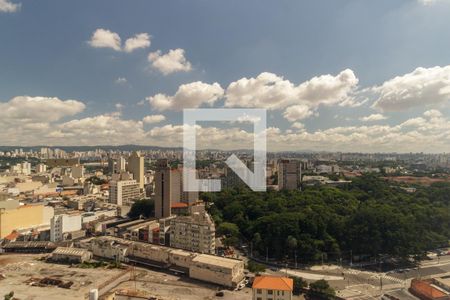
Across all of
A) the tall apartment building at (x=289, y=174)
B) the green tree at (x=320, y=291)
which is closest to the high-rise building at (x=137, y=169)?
the tall apartment building at (x=289, y=174)

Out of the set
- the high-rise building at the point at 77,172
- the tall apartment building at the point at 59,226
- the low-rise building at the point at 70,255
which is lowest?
the low-rise building at the point at 70,255

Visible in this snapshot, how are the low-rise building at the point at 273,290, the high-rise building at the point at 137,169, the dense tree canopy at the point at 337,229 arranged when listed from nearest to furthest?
1. the low-rise building at the point at 273,290
2. the dense tree canopy at the point at 337,229
3. the high-rise building at the point at 137,169

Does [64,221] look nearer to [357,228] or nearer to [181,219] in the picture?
[181,219]

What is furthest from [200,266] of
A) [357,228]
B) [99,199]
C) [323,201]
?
[99,199]

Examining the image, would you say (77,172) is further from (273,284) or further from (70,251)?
(273,284)

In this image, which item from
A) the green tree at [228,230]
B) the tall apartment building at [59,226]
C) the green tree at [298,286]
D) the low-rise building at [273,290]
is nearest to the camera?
the low-rise building at [273,290]

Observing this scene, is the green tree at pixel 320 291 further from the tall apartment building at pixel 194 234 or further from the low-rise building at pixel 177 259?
the tall apartment building at pixel 194 234

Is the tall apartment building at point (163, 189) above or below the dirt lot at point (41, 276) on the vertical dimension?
above
